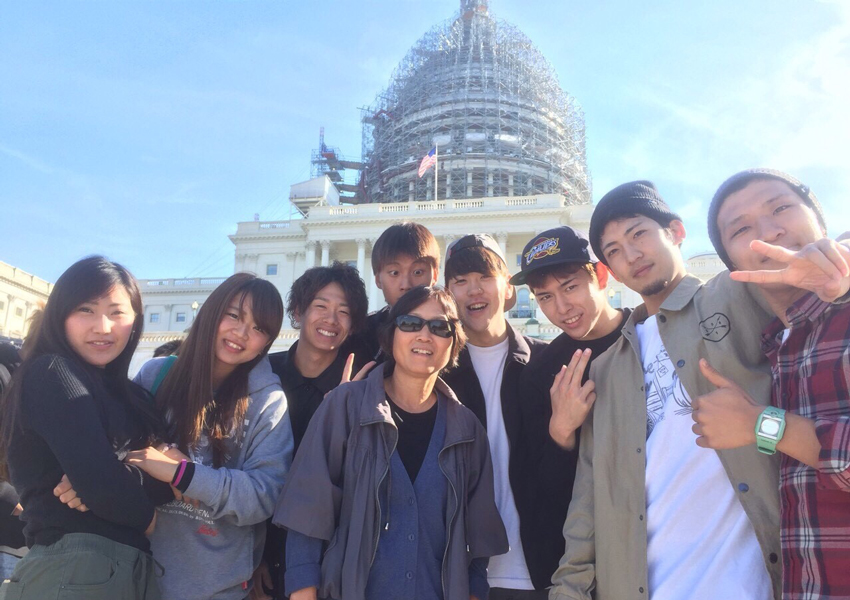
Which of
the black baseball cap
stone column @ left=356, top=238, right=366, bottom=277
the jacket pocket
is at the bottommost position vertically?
the jacket pocket

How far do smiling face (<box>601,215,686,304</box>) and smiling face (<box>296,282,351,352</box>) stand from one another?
1939mm

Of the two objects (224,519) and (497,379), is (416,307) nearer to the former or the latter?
(497,379)

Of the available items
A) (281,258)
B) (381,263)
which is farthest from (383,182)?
(381,263)

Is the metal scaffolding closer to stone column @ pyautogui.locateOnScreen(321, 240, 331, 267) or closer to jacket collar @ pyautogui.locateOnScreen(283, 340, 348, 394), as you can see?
stone column @ pyautogui.locateOnScreen(321, 240, 331, 267)

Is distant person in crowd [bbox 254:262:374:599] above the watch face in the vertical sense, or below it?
above

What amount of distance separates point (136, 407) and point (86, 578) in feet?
2.71

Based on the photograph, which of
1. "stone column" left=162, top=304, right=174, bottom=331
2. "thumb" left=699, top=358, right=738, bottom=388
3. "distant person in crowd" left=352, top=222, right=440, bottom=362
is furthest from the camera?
"stone column" left=162, top=304, right=174, bottom=331

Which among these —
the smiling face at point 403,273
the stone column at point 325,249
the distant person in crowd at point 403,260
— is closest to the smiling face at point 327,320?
the distant person in crowd at point 403,260

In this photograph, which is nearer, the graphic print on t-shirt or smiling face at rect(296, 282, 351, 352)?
the graphic print on t-shirt

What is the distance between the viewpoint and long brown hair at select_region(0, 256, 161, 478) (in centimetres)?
296

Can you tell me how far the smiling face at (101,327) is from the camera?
10.3ft

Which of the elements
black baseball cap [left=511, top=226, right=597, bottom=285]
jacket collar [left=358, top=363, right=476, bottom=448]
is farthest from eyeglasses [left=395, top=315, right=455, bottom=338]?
black baseball cap [left=511, top=226, right=597, bottom=285]

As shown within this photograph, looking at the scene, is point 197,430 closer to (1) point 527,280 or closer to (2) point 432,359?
(2) point 432,359

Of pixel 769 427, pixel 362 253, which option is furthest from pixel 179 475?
pixel 362 253
